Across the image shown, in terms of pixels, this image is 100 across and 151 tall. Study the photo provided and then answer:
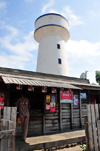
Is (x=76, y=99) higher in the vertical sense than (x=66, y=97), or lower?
lower

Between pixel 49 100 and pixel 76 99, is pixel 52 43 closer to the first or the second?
pixel 76 99

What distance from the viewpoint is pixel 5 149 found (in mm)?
3066

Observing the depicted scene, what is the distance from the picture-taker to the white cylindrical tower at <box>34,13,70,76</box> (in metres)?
15.1

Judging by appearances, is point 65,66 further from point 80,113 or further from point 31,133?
point 31,133

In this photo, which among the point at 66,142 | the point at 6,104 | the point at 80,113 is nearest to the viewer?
the point at 66,142

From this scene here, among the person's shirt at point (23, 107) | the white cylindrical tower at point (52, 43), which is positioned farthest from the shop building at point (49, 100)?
the white cylindrical tower at point (52, 43)

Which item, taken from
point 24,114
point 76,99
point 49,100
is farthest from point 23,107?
Answer: point 76,99

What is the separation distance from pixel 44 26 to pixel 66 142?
14.2m

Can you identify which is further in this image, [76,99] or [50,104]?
[76,99]

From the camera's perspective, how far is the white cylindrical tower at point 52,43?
15.1 metres

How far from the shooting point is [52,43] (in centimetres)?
1574

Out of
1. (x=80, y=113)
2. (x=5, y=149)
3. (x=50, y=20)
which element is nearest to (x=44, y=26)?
(x=50, y=20)

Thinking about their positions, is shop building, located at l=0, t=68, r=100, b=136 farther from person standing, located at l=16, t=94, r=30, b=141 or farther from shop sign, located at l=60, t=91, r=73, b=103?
person standing, located at l=16, t=94, r=30, b=141

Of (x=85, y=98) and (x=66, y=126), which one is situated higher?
(x=85, y=98)
